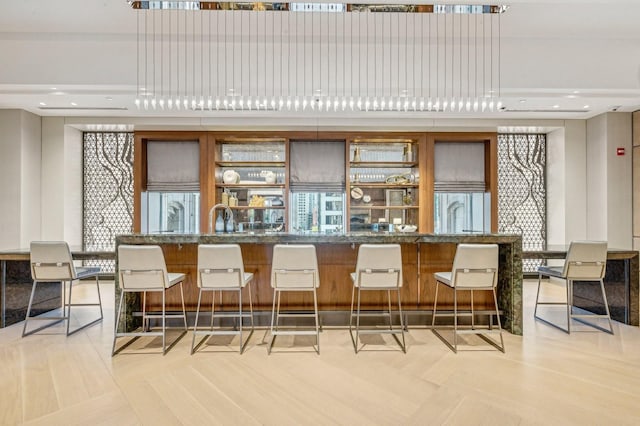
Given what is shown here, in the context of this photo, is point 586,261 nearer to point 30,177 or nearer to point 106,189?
point 106,189

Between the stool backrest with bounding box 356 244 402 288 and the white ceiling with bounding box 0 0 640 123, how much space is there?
8.52ft

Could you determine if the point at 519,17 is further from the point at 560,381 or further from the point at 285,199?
the point at 285,199

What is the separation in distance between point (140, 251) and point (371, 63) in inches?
138

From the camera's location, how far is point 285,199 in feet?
19.7

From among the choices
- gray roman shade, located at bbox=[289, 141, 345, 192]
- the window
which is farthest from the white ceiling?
the window

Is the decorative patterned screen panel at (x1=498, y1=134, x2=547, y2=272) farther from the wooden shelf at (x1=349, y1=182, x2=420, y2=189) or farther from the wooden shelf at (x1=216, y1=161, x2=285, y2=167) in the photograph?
the wooden shelf at (x1=216, y1=161, x2=285, y2=167)

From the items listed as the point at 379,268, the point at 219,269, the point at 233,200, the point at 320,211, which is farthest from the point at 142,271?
the point at 320,211

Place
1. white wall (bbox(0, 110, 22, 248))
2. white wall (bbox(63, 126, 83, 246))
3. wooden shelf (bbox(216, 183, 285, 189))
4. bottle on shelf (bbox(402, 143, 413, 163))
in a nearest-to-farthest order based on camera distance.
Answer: white wall (bbox(0, 110, 22, 248))
white wall (bbox(63, 126, 83, 246))
wooden shelf (bbox(216, 183, 285, 189))
bottle on shelf (bbox(402, 143, 413, 163))

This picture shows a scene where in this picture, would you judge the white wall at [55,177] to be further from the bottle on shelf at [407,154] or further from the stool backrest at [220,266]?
the bottle on shelf at [407,154]

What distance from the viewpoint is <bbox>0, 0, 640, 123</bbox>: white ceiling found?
354cm

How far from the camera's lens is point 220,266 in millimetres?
3150

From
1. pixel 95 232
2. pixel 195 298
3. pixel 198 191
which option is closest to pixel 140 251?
pixel 195 298

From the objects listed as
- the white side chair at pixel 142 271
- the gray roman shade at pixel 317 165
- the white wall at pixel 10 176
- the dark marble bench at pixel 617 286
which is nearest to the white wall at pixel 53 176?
the white wall at pixel 10 176

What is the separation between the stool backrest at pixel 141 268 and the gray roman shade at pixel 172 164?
3.10 meters
